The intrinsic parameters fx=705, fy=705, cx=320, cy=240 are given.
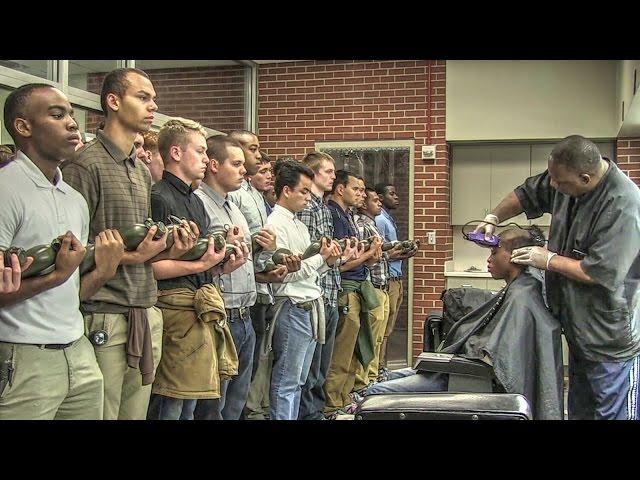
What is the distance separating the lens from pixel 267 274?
2.96 m

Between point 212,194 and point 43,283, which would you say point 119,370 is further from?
point 212,194

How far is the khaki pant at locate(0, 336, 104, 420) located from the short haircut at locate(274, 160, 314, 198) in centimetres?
157

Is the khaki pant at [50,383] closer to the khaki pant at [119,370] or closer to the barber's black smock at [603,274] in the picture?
the khaki pant at [119,370]

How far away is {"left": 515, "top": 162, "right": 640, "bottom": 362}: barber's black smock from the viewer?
2357mm

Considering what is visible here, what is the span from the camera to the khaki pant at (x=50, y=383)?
1.70 meters

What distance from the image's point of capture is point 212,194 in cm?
271

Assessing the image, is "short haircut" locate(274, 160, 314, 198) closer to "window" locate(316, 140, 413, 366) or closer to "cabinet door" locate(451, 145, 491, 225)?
"window" locate(316, 140, 413, 366)

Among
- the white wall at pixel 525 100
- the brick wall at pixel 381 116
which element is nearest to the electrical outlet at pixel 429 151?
the brick wall at pixel 381 116

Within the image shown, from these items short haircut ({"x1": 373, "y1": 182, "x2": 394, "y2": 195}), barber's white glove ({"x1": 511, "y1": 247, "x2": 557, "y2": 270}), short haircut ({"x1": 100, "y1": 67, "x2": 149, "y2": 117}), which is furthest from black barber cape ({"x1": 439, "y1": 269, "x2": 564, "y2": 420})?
short haircut ({"x1": 373, "y1": 182, "x2": 394, "y2": 195})

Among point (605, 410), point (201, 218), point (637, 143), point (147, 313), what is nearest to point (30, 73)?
point (201, 218)

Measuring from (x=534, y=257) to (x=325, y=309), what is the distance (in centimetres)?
140

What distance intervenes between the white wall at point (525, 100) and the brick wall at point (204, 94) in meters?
1.75

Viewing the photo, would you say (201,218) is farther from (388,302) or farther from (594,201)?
(388,302)
